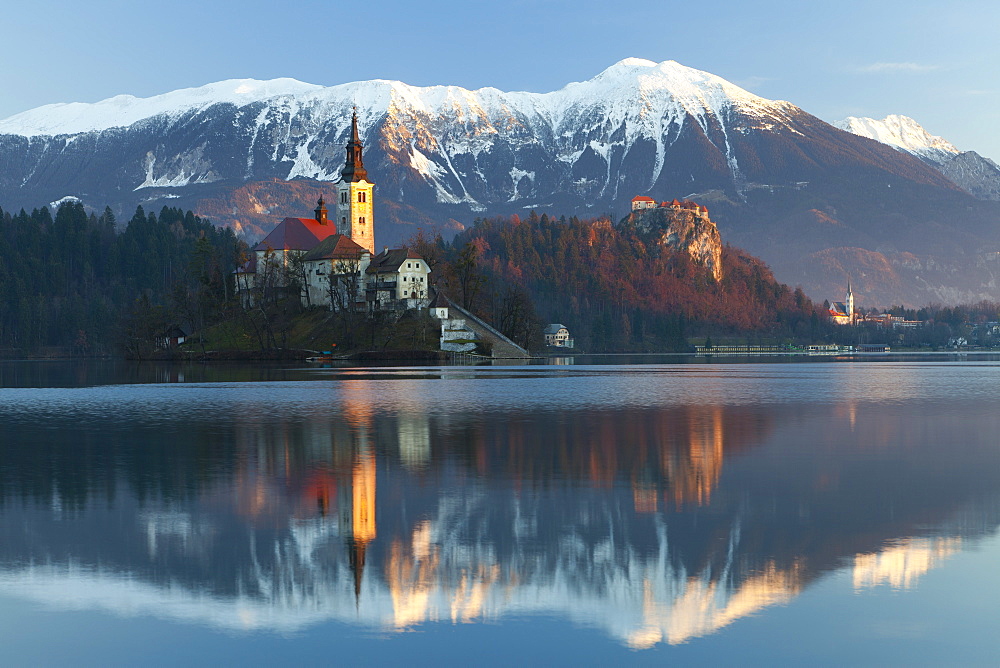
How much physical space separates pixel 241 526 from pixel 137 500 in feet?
18.3

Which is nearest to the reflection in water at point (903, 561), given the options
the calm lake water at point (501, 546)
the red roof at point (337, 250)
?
the calm lake water at point (501, 546)

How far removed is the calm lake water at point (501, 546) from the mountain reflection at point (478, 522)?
0.10 meters

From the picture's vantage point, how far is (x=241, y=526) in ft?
86.0

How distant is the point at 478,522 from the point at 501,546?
2825mm

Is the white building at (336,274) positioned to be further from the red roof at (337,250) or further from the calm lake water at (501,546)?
the calm lake water at (501,546)

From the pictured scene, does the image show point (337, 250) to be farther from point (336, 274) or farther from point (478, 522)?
point (478, 522)

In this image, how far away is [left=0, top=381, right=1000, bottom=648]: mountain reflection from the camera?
19.7 meters

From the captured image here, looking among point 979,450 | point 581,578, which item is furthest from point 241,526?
point 979,450

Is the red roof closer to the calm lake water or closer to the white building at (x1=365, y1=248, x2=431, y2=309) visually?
the white building at (x1=365, y1=248, x2=431, y2=309)

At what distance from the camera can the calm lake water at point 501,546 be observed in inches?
693

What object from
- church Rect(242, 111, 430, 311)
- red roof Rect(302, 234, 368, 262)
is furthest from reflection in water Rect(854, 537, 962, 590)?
red roof Rect(302, 234, 368, 262)

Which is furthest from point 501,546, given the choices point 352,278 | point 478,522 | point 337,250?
point 337,250

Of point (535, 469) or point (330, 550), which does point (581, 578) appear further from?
point (535, 469)

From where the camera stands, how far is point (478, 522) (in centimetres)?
2652
